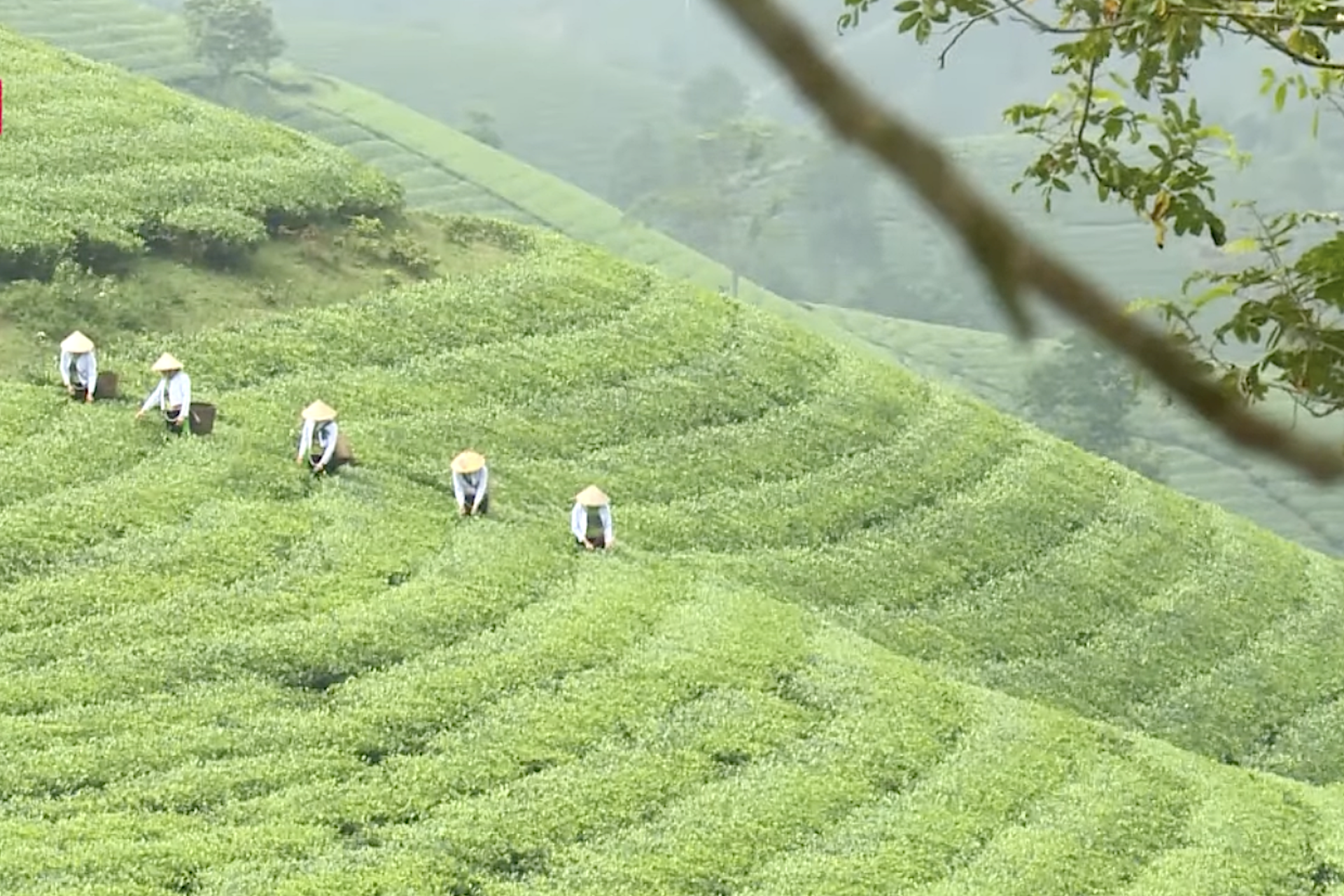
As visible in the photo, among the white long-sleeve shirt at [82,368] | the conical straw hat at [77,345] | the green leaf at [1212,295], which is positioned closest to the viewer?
the green leaf at [1212,295]

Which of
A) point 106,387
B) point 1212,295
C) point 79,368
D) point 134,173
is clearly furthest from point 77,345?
point 1212,295

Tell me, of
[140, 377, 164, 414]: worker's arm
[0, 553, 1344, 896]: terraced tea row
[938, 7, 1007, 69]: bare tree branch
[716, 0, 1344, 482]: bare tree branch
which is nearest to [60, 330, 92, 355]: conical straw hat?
[140, 377, 164, 414]: worker's arm

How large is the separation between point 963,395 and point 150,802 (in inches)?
423

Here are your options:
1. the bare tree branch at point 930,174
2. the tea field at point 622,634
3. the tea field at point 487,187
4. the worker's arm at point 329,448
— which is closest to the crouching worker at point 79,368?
the tea field at point 622,634

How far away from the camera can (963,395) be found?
56.4 feet

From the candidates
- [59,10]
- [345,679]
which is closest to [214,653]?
[345,679]

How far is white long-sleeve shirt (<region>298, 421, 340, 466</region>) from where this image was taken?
40.5 ft

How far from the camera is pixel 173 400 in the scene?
12.3 m

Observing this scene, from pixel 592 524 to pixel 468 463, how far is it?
0.96 metres

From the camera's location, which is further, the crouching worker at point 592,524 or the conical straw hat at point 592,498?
the crouching worker at point 592,524

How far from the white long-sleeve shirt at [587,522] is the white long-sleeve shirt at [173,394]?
2.81 meters

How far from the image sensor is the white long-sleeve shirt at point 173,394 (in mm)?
12242

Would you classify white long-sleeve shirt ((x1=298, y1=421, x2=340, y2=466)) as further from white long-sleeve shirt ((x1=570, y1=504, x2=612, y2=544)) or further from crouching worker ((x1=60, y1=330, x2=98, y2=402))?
white long-sleeve shirt ((x1=570, y1=504, x2=612, y2=544))

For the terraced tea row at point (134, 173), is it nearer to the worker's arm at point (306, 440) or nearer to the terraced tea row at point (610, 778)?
the worker's arm at point (306, 440)
